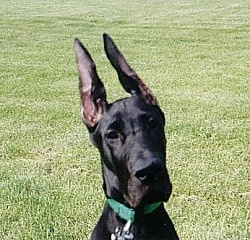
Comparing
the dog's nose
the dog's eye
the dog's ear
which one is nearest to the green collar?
the dog's nose

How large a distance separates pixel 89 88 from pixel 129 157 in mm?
511

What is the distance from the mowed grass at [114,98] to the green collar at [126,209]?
Result: 181 centimetres

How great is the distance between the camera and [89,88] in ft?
10.6

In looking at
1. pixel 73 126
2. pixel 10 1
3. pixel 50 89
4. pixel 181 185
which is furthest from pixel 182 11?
pixel 181 185

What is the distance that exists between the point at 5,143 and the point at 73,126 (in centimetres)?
112

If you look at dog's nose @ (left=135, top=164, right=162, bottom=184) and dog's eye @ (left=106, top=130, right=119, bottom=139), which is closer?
dog's nose @ (left=135, top=164, right=162, bottom=184)

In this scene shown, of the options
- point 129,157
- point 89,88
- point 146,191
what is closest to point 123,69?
point 89,88

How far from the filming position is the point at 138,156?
9.23 ft

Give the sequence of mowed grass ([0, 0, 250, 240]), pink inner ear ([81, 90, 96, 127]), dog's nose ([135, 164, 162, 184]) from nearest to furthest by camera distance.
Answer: dog's nose ([135, 164, 162, 184]) → pink inner ear ([81, 90, 96, 127]) → mowed grass ([0, 0, 250, 240])

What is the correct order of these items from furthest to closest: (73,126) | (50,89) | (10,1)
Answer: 1. (10,1)
2. (50,89)
3. (73,126)

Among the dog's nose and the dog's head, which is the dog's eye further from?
the dog's nose

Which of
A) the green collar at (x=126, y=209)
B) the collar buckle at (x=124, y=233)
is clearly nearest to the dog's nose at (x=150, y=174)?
the green collar at (x=126, y=209)

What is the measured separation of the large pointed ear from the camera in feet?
10.5

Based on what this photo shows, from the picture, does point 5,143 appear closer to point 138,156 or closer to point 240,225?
point 240,225
